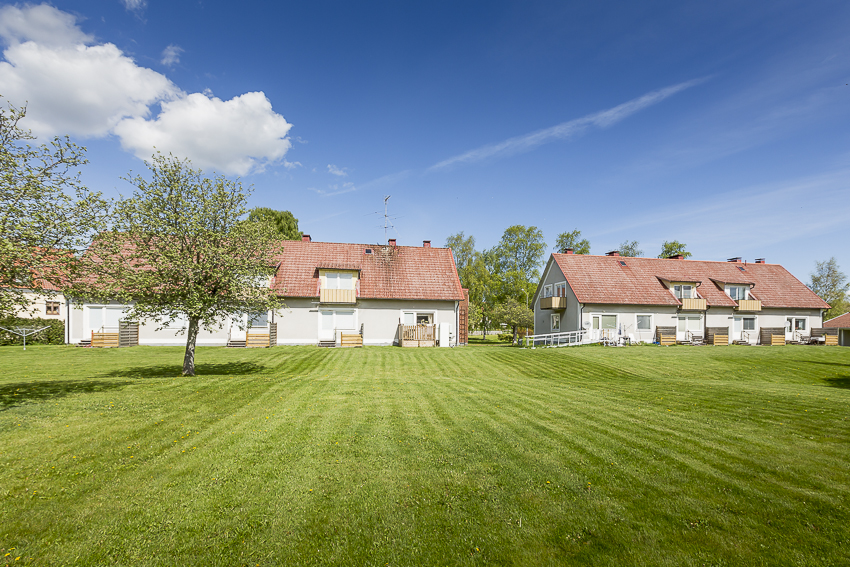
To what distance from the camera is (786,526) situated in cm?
425

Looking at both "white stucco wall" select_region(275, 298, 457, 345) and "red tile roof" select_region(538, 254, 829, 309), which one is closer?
"white stucco wall" select_region(275, 298, 457, 345)

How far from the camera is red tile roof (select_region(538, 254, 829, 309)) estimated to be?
32.3 m

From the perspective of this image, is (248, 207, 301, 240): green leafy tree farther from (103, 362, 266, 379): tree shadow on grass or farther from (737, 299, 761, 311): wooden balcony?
(737, 299, 761, 311): wooden balcony

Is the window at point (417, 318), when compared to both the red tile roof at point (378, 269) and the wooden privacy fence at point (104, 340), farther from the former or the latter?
the wooden privacy fence at point (104, 340)

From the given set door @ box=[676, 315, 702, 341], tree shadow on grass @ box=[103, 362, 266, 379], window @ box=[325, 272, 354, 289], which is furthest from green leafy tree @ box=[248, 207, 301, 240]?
door @ box=[676, 315, 702, 341]

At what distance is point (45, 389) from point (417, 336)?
19601mm

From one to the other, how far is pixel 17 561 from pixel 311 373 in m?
11.8

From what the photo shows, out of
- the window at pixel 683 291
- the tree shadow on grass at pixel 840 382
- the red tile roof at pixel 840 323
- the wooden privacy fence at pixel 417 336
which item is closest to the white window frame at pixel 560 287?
the window at pixel 683 291

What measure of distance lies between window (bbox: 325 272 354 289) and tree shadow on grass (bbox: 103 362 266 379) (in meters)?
11.6

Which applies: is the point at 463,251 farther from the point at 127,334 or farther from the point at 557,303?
the point at 127,334

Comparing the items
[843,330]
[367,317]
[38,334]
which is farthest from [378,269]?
[843,330]

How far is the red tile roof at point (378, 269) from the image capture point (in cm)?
2891

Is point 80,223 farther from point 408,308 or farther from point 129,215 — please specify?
point 408,308

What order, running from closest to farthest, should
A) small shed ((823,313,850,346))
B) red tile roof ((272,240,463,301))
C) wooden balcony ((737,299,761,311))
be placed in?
red tile roof ((272,240,463,301)), wooden balcony ((737,299,761,311)), small shed ((823,313,850,346))
